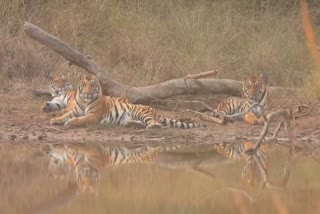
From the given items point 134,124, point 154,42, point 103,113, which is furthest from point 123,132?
point 154,42

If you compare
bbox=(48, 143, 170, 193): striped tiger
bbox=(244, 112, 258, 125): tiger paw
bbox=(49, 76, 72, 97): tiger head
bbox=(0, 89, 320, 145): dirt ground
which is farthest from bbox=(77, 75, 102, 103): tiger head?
bbox=(244, 112, 258, 125): tiger paw

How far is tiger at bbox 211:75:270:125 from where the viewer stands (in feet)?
40.9

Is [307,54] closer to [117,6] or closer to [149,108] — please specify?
[117,6]

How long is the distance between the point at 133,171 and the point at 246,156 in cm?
151

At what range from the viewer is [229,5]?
1717cm

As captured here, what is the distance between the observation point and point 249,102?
1276 centimetres

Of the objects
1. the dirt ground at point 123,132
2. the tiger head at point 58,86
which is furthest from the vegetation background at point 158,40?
the dirt ground at point 123,132

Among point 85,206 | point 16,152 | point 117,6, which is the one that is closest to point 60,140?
point 16,152

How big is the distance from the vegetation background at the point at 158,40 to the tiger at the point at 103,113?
1718 mm

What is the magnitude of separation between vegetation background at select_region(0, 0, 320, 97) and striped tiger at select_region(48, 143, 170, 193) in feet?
11.7

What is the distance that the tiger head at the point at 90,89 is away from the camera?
12.4m

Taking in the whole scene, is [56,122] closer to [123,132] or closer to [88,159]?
[123,132]

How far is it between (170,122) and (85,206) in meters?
4.74

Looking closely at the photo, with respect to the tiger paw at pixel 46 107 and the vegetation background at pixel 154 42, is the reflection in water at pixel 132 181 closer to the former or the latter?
the vegetation background at pixel 154 42
